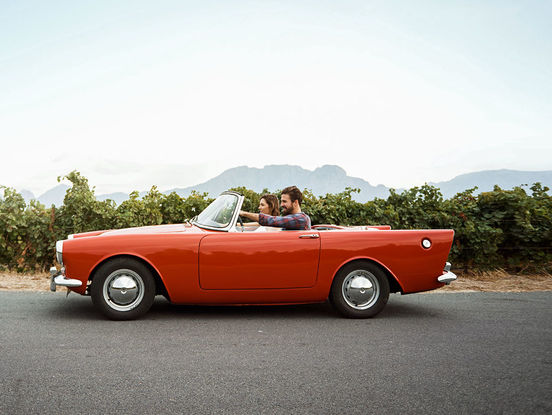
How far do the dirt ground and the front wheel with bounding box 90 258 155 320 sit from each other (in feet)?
9.07

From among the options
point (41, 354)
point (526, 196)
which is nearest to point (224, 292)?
point (41, 354)

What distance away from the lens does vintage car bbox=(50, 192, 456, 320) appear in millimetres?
5102

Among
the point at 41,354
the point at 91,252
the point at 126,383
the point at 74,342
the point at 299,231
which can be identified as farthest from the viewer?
the point at 299,231

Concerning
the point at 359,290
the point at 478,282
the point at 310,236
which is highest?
the point at 310,236

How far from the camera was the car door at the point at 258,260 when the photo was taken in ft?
16.9

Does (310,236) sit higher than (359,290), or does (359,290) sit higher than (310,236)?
(310,236)

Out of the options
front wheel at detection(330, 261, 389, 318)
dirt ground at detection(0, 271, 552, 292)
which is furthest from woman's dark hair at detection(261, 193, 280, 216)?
dirt ground at detection(0, 271, 552, 292)

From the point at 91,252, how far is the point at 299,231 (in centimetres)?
226

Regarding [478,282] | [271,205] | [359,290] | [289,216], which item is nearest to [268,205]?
[271,205]

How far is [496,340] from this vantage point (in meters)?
4.66

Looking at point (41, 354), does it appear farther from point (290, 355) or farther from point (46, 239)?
point (46, 239)

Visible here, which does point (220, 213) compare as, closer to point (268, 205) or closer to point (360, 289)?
point (268, 205)

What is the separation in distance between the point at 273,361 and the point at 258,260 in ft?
4.80

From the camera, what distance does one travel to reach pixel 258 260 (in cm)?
521
